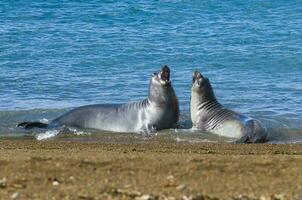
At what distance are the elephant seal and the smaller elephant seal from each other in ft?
1.09

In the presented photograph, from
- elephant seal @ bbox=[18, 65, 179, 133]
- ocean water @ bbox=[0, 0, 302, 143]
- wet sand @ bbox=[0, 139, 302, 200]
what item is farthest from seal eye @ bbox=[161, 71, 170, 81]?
wet sand @ bbox=[0, 139, 302, 200]

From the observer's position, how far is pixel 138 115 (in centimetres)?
1215

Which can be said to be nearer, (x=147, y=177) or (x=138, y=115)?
(x=147, y=177)

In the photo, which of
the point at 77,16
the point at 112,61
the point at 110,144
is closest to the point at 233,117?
the point at 110,144

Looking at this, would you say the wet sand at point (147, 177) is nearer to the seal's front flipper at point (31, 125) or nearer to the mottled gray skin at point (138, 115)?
the seal's front flipper at point (31, 125)

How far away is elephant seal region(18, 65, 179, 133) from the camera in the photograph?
1198cm

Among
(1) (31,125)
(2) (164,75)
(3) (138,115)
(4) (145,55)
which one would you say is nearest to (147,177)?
(1) (31,125)

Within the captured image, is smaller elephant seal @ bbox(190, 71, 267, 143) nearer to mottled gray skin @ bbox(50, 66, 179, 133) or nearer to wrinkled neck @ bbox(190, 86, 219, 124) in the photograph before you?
wrinkled neck @ bbox(190, 86, 219, 124)

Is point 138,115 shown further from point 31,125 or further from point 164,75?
point 31,125

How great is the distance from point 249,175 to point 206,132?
5.15 metres

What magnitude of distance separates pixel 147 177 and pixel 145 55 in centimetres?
1274

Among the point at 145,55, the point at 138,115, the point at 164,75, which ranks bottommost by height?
the point at 145,55

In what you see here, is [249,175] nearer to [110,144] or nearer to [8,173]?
[8,173]

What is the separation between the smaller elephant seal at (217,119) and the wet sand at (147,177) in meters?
3.37
